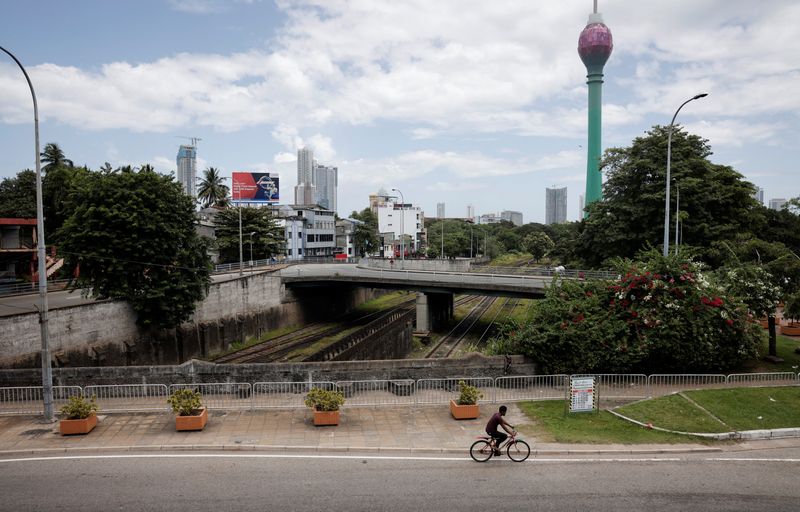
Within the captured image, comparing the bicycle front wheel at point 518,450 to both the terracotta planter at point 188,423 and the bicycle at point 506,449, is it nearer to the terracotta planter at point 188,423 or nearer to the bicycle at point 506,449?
the bicycle at point 506,449

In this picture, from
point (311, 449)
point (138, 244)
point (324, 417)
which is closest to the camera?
point (311, 449)

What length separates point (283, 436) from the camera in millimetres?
15062

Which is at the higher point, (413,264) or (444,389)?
(413,264)

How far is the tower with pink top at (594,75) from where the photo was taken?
368ft

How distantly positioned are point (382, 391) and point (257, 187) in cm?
4952

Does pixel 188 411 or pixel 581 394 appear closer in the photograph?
pixel 188 411

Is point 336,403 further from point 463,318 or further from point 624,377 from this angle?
point 463,318

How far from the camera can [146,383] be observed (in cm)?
1881

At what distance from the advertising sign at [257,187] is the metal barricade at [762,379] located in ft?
171

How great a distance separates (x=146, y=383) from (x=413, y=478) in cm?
1133

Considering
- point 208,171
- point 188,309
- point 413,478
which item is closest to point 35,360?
point 188,309

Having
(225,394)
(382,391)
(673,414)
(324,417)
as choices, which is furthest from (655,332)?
(225,394)

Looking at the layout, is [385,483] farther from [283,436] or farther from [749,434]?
[749,434]

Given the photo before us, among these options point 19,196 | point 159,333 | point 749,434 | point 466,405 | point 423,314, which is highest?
point 19,196
